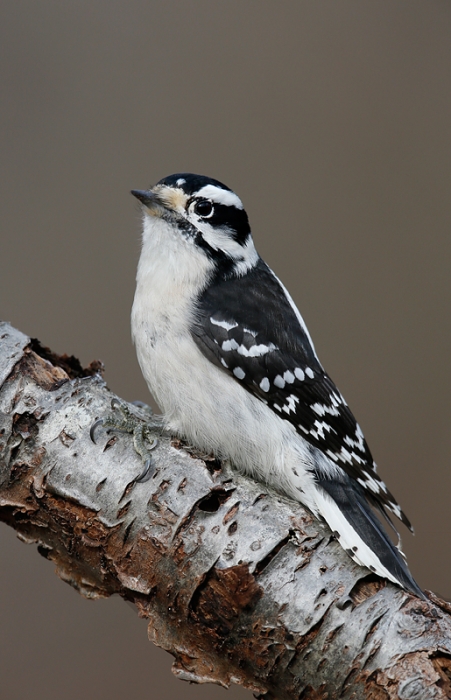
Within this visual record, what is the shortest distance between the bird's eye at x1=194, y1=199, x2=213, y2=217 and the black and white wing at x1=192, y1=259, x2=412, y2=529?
26cm

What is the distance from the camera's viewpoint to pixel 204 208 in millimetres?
2264

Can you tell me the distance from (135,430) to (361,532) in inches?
27.2

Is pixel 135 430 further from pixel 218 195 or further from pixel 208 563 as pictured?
pixel 218 195

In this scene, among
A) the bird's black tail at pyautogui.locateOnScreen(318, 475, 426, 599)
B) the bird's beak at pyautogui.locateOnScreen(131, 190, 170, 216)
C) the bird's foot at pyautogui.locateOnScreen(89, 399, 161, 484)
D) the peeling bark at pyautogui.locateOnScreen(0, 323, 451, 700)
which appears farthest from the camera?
the bird's beak at pyautogui.locateOnScreen(131, 190, 170, 216)

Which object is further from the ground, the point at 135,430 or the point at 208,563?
the point at 135,430

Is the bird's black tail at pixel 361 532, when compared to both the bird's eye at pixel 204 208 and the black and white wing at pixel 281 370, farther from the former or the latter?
the bird's eye at pixel 204 208

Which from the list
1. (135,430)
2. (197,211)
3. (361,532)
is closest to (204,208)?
(197,211)

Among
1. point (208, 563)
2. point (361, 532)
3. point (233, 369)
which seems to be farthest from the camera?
point (233, 369)

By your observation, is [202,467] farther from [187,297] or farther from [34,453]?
[187,297]

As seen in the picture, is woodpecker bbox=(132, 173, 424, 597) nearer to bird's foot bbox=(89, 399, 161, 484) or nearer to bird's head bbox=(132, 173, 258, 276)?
bird's head bbox=(132, 173, 258, 276)

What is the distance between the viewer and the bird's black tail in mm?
1597

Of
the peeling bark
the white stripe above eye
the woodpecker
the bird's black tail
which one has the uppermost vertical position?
the white stripe above eye

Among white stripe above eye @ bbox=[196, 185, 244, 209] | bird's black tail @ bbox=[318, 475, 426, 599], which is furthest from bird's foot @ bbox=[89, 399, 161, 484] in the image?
white stripe above eye @ bbox=[196, 185, 244, 209]

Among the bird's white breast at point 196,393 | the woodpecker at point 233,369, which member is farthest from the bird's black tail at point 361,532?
the bird's white breast at point 196,393
